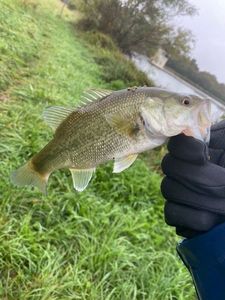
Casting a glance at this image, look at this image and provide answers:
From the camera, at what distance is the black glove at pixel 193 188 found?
1.37 metres

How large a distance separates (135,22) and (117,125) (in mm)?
24035

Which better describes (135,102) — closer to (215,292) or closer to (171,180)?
(171,180)

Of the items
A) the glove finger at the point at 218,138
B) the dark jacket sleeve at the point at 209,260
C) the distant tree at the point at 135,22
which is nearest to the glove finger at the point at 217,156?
the glove finger at the point at 218,138

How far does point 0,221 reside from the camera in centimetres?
321

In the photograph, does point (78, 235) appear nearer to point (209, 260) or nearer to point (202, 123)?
point (209, 260)

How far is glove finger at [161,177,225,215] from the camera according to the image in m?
1.39

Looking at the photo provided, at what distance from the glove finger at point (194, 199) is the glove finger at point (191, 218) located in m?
0.02

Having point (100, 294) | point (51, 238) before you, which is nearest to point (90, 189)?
point (51, 238)

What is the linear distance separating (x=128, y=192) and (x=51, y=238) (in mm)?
1850

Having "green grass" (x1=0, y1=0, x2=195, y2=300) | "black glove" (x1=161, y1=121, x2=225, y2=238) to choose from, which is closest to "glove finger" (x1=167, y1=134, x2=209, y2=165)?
"black glove" (x1=161, y1=121, x2=225, y2=238)

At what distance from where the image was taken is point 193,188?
4.56 feet

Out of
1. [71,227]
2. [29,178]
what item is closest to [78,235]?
[71,227]

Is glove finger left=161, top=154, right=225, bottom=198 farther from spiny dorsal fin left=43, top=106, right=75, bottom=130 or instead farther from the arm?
spiny dorsal fin left=43, top=106, right=75, bottom=130

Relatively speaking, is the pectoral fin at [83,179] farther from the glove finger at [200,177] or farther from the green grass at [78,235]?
the green grass at [78,235]
